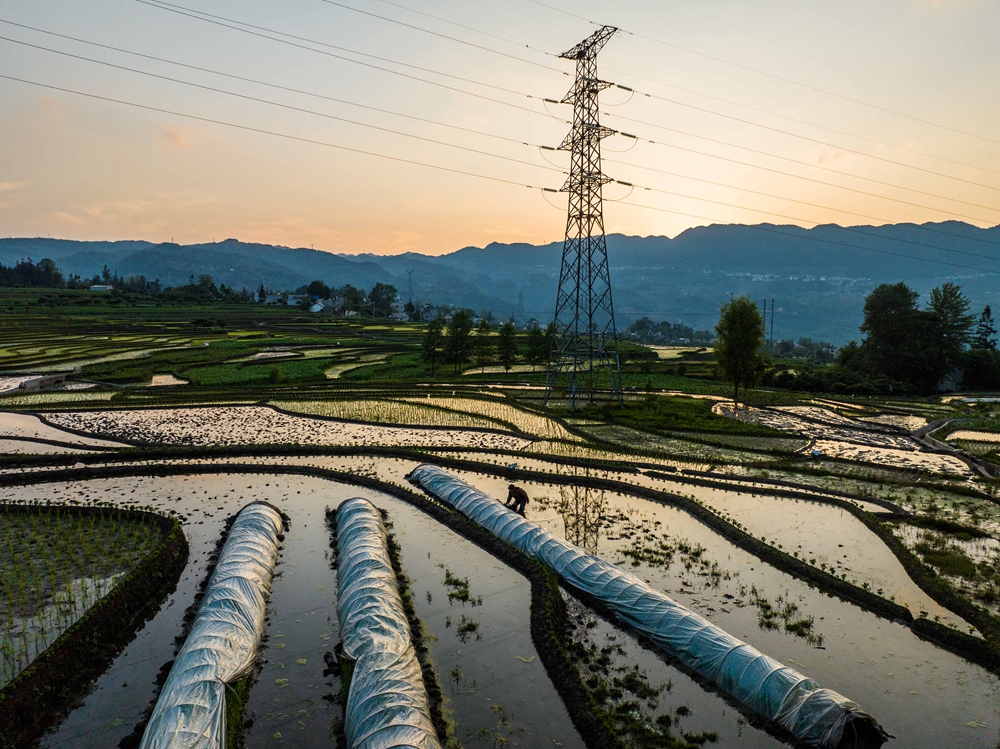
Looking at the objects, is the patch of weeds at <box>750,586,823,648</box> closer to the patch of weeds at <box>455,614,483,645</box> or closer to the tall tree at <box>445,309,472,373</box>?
the patch of weeds at <box>455,614,483,645</box>

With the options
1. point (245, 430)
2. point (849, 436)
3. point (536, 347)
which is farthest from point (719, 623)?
point (536, 347)

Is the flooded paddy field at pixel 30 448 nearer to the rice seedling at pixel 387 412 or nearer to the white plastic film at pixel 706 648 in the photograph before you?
the rice seedling at pixel 387 412

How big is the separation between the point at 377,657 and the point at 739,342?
1495 inches

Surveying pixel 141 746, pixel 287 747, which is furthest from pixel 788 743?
pixel 141 746

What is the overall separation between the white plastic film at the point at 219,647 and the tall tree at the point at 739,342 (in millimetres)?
35177

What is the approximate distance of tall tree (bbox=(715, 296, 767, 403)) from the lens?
41125 mm

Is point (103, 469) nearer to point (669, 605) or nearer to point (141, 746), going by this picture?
point (141, 746)

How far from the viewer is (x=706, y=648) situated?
970 centimetres

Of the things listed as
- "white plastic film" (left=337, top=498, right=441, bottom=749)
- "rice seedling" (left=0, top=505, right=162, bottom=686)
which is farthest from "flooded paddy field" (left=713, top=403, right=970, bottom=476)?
"rice seedling" (left=0, top=505, right=162, bottom=686)

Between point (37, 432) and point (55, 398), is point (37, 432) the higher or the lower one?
the lower one

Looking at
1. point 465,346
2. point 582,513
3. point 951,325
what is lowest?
point 582,513

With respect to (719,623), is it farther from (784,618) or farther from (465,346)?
(465,346)

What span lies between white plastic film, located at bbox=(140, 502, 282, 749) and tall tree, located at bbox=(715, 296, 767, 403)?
35177 mm

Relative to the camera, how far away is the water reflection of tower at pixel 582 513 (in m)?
15.4
